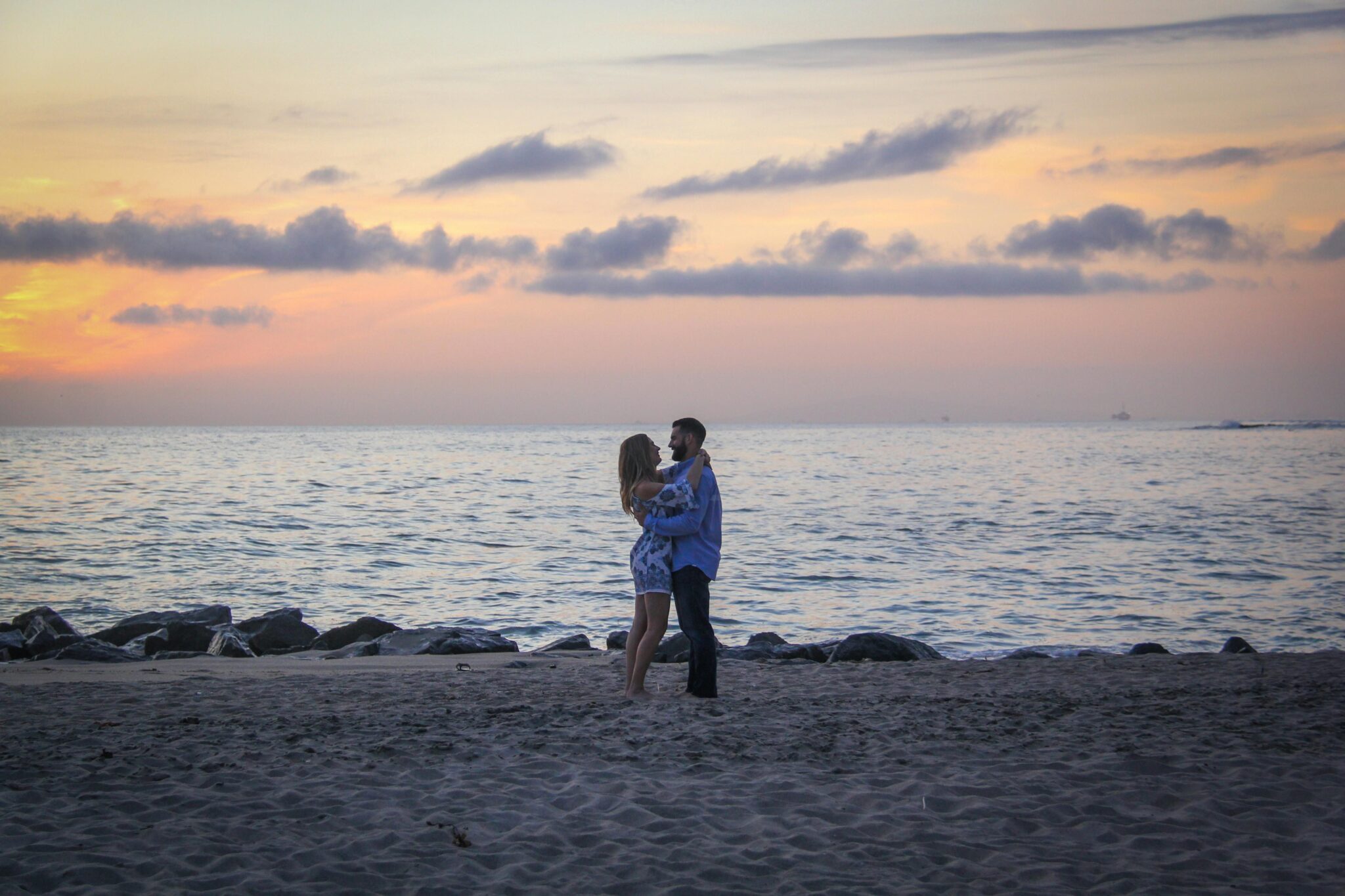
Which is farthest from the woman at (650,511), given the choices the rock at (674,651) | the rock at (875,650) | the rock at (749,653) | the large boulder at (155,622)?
the large boulder at (155,622)

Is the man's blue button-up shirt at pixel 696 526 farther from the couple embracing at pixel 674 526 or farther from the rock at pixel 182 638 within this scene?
the rock at pixel 182 638

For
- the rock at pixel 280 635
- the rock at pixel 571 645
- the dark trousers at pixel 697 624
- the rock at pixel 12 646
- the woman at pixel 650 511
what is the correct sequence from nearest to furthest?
the woman at pixel 650 511, the dark trousers at pixel 697 624, the rock at pixel 12 646, the rock at pixel 571 645, the rock at pixel 280 635

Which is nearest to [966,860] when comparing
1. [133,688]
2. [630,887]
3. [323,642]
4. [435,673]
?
[630,887]

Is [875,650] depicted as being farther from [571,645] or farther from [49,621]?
[49,621]

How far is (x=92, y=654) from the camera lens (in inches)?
479

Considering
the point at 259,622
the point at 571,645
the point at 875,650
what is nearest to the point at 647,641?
the point at 875,650

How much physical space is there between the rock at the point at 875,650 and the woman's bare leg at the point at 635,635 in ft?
13.0

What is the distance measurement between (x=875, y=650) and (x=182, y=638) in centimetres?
929

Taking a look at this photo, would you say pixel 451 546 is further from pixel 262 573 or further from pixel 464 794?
pixel 464 794

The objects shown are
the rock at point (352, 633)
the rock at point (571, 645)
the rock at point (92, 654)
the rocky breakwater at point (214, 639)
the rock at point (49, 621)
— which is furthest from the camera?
the rock at point (352, 633)

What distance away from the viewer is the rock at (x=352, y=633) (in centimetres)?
1464

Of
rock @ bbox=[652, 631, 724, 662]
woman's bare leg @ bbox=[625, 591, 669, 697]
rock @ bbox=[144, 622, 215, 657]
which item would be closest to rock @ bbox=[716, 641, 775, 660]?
rock @ bbox=[652, 631, 724, 662]

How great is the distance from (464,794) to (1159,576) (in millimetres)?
20148

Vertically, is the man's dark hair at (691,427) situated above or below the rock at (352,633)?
above
